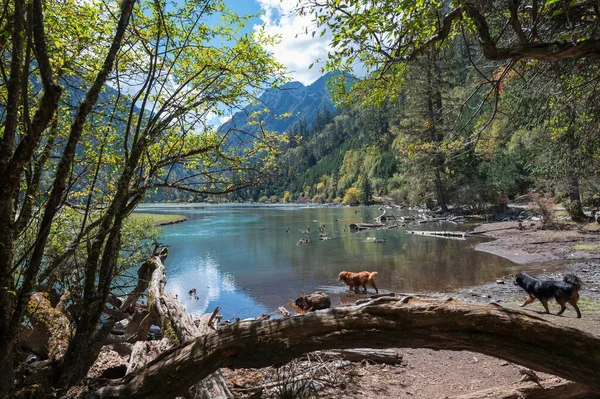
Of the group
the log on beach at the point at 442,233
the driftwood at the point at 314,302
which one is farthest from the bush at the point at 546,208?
the driftwood at the point at 314,302

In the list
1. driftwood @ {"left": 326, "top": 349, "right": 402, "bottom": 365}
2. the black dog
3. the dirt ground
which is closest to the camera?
the dirt ground

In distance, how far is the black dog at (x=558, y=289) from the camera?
7.14 m

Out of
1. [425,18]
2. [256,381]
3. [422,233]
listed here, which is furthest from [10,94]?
[422,233]

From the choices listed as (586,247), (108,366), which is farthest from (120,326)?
(586,247)

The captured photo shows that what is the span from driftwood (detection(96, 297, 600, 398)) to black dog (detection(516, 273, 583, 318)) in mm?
6040

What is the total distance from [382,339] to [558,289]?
6.90 m

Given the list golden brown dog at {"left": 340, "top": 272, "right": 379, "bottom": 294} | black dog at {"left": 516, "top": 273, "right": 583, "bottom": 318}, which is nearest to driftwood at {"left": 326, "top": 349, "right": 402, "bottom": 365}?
black dog at {"left": 516, "top": 273, "right": 583, "bottom": 318}

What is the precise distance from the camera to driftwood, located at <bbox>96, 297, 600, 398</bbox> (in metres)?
2.51

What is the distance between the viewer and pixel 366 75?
500 cm

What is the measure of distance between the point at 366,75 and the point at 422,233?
23755mm

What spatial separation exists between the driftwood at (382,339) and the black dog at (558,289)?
6040 mm

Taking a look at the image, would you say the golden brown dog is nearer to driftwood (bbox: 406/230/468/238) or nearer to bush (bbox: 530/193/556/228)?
driftwood (bbox: 406/230/468/238)

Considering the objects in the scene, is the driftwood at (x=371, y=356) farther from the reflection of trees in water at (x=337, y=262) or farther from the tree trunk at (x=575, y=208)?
the tree trunk at (x=575, y=208)

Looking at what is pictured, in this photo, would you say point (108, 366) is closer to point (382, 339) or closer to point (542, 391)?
point (382, 339)
